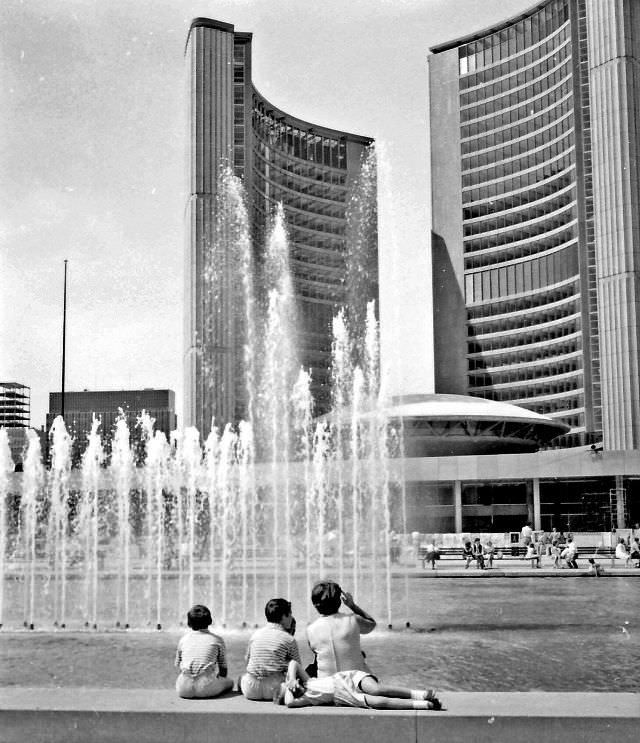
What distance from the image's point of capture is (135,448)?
12600 centimetres

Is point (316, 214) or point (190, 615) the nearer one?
point (190, 615)

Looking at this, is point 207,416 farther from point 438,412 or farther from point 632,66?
point 632,66

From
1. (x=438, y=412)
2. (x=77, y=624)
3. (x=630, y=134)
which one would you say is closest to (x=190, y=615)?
(x=77, y=624)

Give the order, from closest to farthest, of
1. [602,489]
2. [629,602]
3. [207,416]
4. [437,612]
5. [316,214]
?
1. [437,612]
2. [629,602]
3. [602,489]
4. [207,416]
5. [316,214]

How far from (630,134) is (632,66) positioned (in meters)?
5.59

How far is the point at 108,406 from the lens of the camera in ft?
494

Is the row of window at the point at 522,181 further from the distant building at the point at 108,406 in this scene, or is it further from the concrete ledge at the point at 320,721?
the concrete ledge at the point at 320,721

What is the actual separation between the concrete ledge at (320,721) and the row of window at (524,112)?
9329cm

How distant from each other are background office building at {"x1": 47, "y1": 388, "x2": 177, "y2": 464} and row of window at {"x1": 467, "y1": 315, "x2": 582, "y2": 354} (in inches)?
2222

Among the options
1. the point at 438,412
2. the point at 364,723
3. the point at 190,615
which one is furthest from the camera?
the point at 438,412

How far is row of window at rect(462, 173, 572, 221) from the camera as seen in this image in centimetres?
9706

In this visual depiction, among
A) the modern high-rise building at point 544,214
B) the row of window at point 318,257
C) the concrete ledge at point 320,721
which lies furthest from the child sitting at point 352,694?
the row of window at point 318,257

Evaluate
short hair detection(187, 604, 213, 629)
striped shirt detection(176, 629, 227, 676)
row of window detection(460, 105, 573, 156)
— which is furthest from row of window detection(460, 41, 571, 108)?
striped shirt detection(176, 629, 227, 676)

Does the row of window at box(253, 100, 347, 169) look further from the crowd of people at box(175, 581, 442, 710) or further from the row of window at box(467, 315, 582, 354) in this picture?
the crowd of people at box(175, 581, 442, 710)
